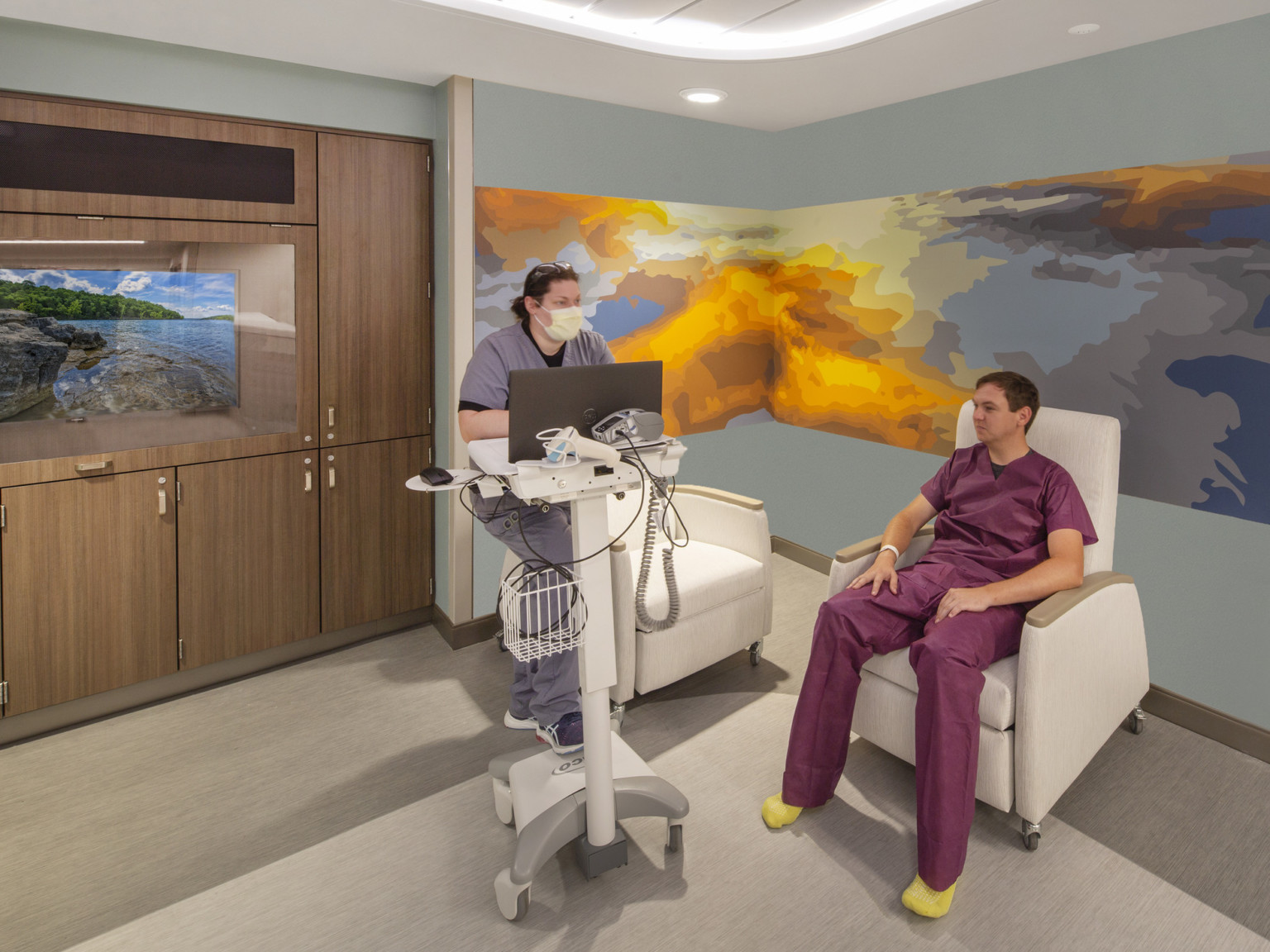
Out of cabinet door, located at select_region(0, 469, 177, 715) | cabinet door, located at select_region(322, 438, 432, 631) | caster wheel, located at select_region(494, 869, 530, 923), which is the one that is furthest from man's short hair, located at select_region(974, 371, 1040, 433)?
cabinet door, located at select_region(0, 469, 177, 715)

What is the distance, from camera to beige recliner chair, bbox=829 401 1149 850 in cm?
228

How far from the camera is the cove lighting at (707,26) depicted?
265cm

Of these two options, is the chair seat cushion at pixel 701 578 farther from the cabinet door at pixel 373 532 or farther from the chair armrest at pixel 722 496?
the cabinet door at pixel 373 532

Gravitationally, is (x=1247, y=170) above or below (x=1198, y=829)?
above

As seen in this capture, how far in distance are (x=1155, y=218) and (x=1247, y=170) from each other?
293 millimetres

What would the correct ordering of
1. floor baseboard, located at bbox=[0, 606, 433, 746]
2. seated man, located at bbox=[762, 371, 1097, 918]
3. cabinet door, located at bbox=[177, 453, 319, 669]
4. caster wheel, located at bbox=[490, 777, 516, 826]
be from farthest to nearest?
cabinet door, located at bbox=[177, 453, 319, 669]
floor baseboard, located at bbox=[0, 606, 433, 746]
caster wheel, located at bbox=[490, 777, 516, 826]
seated man, located at bbox=[762, 371, 1097, 918]

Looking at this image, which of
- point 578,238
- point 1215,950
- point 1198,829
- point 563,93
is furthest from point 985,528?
point 563,93

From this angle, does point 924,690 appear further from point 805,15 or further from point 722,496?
point 805,15

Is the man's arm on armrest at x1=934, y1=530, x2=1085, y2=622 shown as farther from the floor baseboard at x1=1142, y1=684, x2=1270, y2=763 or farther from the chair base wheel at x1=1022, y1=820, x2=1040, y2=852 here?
the floor baseboard at x1=1142, y1=684, x2=1270, y2=763

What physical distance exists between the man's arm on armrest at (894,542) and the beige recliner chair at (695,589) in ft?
1.96

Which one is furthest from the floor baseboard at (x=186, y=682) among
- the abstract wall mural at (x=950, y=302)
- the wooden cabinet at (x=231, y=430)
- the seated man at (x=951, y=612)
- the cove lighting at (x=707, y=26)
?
the cove lighting at (x=707, y=26)

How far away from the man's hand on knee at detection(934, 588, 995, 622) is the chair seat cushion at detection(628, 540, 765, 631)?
3.08 feet

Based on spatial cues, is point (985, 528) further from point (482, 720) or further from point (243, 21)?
point (243, 21)

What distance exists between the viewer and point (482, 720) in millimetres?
3049
